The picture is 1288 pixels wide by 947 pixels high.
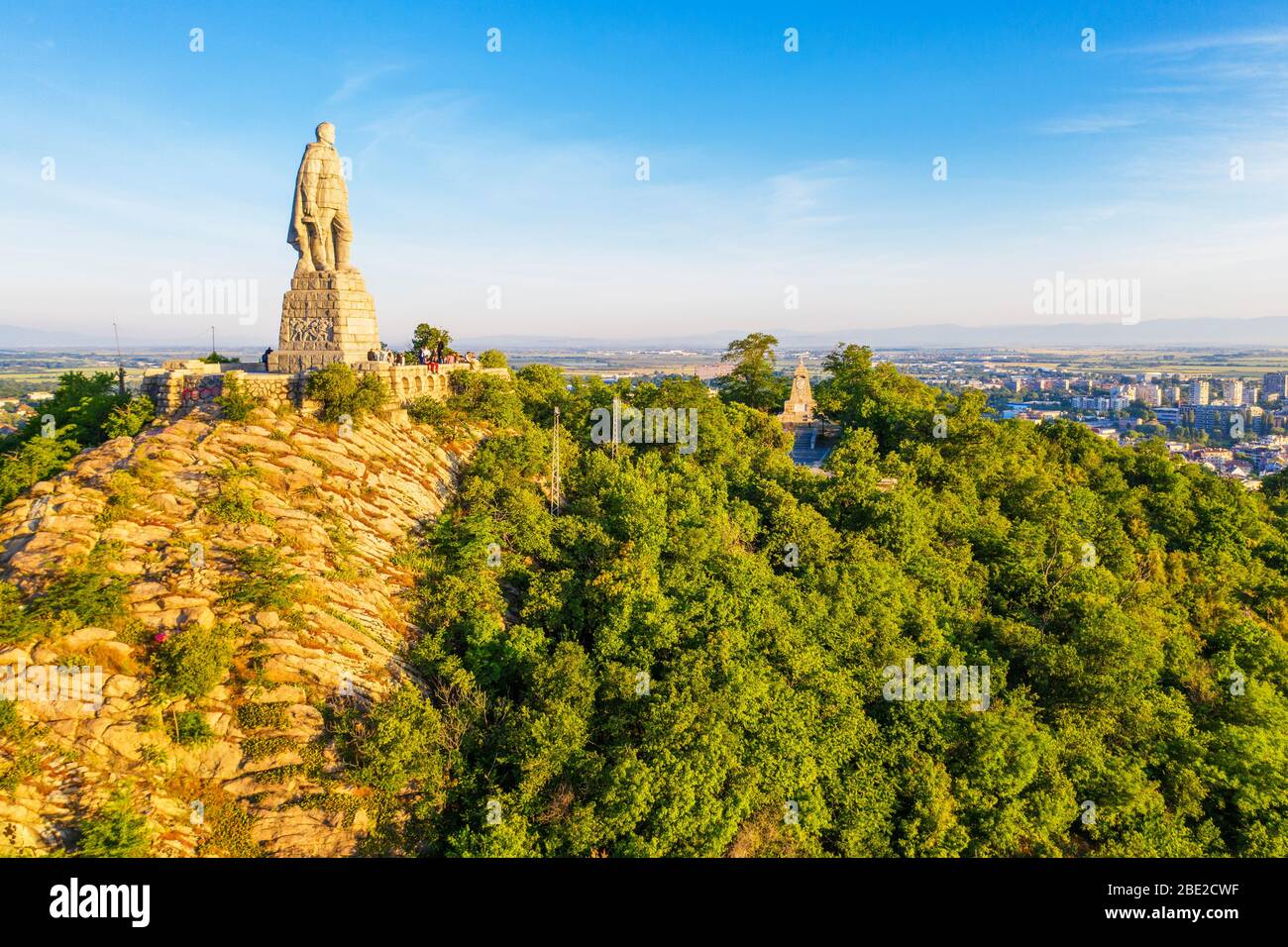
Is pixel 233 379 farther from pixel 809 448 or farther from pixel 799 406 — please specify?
pixel 799 406

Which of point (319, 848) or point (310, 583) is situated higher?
point (310, 583)

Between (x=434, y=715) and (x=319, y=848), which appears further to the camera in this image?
(x=434, y=715)

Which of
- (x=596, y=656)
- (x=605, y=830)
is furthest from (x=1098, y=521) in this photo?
(x=605, y=830)

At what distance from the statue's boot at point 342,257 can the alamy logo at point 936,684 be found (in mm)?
22365

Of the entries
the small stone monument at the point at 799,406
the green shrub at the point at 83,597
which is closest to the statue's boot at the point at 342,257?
the green shrub at the point at 83,597

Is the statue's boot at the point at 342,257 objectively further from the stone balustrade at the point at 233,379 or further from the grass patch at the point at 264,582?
the grass patch at the point at 264,582

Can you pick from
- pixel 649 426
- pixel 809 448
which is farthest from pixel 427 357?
pixel 809 448

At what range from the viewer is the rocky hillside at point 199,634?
12375 mm

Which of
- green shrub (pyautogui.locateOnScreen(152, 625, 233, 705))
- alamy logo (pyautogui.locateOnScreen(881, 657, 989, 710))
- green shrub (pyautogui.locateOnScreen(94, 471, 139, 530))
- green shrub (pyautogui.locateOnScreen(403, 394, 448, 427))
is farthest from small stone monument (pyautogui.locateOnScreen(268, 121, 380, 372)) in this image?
alamy logo (pyautogui.locateOnScreen(881, 657, 989, 710))

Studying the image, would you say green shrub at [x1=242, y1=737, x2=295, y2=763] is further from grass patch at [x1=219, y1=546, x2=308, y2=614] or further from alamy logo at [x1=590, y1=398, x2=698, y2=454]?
alamy logo at [x1=590, y1=398, x2=698, y2=454]

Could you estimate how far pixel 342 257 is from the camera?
25984mm

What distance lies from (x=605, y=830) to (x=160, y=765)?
329 inches
